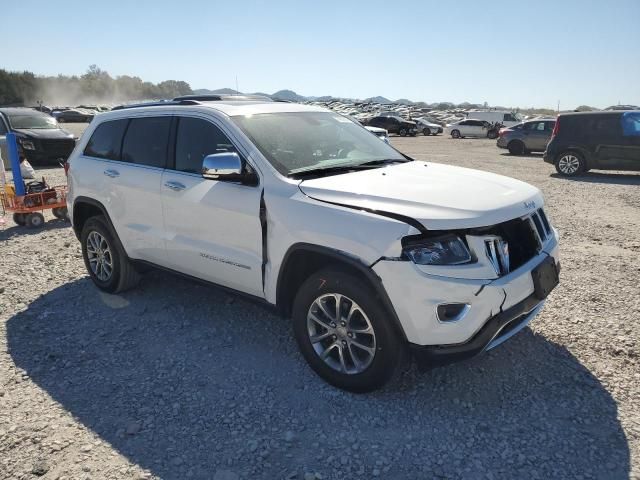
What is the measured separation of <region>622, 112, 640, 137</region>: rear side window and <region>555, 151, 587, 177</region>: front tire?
1163 millimetres

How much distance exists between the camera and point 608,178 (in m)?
12.9

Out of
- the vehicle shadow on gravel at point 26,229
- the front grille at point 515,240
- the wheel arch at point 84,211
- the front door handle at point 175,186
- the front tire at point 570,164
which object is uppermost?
the front door handle at point 175,186

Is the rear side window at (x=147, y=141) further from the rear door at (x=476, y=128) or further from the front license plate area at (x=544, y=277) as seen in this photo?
the rear door at (x=476, y=128)

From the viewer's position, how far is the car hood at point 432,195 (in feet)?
9.43

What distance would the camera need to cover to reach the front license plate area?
10.2 ft

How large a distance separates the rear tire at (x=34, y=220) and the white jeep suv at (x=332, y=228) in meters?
3.90

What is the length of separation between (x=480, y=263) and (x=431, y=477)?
1178mm

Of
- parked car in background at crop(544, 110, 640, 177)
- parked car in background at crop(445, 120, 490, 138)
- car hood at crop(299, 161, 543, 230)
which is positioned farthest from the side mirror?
parked car in background at crop(445, 120, 490, 138)

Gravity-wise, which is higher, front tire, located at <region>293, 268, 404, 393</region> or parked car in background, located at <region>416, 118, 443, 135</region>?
front tire, located at <region>293, 268, 404, 393</region>

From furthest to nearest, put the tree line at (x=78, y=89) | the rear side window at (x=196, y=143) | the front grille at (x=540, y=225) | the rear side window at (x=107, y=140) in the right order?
the tree line at (x=78, y=89) → the rear side window at (x=107, y=140) → the rear side window at (x=196, y=143) → the front grille at (x=540, y=225)

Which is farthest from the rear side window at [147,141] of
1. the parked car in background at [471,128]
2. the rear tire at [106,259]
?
the parked car in background at [471,128]

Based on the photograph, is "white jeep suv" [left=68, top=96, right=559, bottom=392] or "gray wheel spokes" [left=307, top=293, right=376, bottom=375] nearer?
Result: "white jeep suv" [left=68, top=96, right=559, bottom=392]

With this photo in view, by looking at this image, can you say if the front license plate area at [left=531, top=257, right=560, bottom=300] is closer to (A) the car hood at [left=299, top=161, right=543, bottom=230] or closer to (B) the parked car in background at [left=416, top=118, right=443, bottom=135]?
(A) the car hood at [left=299, top=161, right=543, bottom=230]

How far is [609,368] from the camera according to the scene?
11.7ft
